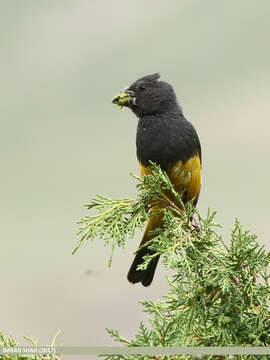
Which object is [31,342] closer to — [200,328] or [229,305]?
[200,328]

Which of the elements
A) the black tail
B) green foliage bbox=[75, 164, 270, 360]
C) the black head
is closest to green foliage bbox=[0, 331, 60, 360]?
green foliage bbox=[75, 164, 270, 360]

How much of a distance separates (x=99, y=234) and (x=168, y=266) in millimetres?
498

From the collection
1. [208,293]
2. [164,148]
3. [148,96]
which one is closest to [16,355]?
[208,293]

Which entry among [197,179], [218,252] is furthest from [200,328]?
[197,179]

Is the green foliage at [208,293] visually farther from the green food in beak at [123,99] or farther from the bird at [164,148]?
the green food in beak at [123,99]

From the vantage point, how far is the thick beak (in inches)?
152

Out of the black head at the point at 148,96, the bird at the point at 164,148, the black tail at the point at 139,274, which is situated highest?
the black head at the point at 148,96

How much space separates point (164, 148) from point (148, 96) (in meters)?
0.72

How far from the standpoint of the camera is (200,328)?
2.10 m

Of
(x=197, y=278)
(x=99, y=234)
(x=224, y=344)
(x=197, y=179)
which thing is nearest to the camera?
(x=224, y=344)

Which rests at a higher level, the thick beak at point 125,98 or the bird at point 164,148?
the thick beak at point 125,98

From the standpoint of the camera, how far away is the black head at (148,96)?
3729mm

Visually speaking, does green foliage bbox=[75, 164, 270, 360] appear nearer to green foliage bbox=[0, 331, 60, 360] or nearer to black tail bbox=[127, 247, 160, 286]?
green foliage bbox=[0, 331, 60, 360]

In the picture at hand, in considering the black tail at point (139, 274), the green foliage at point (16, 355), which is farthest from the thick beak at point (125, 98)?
the green foliage at point (16, 355)
